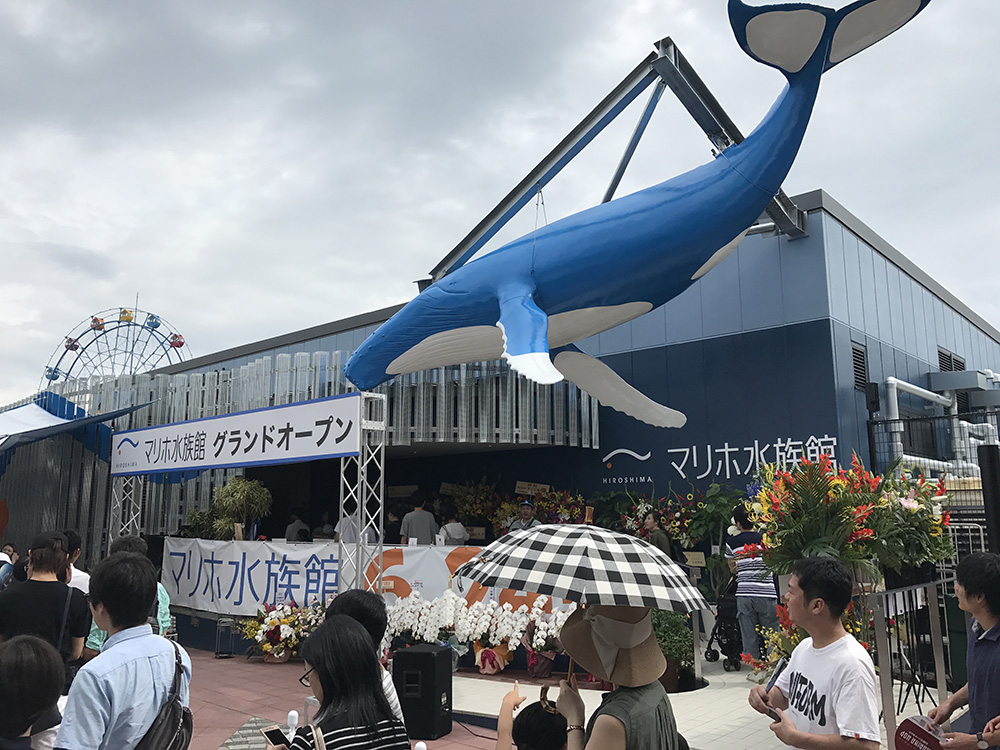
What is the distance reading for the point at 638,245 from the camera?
324 inches

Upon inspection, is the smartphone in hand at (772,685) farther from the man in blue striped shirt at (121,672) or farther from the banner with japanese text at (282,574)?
the banner with japanese text at (282,574)

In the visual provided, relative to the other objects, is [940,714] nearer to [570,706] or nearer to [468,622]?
[570,706]

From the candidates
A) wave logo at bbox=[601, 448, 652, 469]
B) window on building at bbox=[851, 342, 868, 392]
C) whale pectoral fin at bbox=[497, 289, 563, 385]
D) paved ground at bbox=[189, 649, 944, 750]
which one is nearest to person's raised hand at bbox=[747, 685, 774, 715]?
paved ground at bbox=[189, 649, 944, 750]

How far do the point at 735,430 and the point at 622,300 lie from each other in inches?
157

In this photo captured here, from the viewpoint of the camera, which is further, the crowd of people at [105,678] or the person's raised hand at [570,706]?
the person's raised hand at [570,706]

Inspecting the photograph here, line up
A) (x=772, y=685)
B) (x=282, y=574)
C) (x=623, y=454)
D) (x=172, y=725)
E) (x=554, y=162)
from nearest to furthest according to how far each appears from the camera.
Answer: (x=172, y=725) < (x=772, y=685) < (x=554, y=162) < (x=282, y=574) < (x=623, y=454)

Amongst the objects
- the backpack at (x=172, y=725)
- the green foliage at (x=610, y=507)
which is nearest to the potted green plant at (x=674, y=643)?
the green foliage at (x=610, y=507)

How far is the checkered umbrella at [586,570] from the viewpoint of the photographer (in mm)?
3125

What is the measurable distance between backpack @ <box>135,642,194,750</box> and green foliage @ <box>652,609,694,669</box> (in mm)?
5597

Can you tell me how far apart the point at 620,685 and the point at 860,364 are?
10.5 m

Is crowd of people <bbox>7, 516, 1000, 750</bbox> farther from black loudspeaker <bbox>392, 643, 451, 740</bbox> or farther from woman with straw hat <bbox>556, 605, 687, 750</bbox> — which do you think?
black loudspeaker <bbox>392, 643, 451, 740</bbox>

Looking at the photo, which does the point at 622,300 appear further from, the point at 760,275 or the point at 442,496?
the point at 442,496

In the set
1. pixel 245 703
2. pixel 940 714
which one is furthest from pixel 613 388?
pixel 940 714

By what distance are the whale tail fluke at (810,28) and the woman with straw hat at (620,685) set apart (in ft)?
18.5
